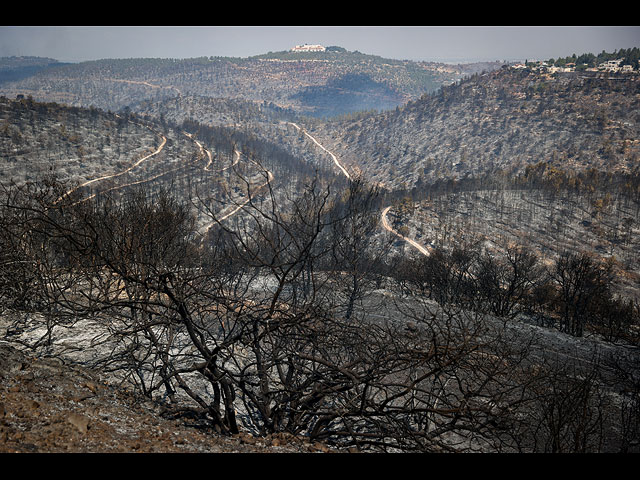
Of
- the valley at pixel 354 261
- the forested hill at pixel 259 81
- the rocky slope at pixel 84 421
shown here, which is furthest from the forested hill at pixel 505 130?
the forested hill at pixel 259 81

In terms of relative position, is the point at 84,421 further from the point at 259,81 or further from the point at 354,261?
the point at 259,81

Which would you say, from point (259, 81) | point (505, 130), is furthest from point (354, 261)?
point (259, 81)

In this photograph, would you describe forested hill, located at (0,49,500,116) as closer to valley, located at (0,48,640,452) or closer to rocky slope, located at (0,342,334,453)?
valley, located at (0,48,640,452)

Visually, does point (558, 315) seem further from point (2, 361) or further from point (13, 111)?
point (13, 111)

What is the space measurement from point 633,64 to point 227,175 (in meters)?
81.9

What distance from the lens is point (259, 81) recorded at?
6378 inches

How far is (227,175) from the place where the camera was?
2109 inches

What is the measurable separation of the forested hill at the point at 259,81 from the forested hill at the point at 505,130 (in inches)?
2519

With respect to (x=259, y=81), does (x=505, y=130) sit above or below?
below

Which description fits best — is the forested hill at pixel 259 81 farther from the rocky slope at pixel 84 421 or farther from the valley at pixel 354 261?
the rocky slope at pixel 84 421

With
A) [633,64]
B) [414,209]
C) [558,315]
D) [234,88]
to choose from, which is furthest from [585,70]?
[234,88]

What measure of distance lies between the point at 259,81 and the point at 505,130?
118100 millimetres

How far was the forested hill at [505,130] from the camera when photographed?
61.1 metres

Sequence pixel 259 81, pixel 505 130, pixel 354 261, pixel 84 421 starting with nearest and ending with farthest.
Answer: pixel 84 421 → pixel 354 261 → pixel 505 130 → pixel 259 81
